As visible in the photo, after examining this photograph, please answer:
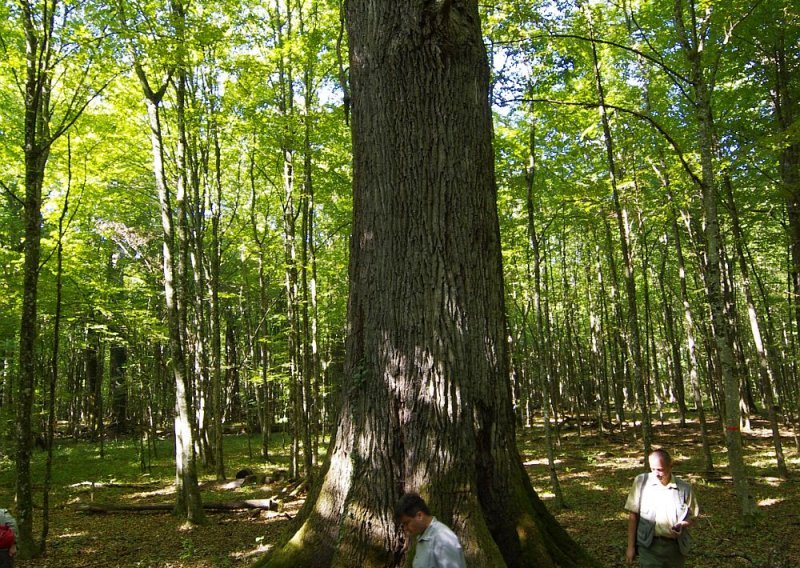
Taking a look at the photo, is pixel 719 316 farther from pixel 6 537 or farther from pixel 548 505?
pixel 6 537

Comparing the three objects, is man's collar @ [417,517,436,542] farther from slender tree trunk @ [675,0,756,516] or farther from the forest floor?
slender tree trunk @ [675,0,756,516]

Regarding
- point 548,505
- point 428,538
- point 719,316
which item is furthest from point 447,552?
point 548,505

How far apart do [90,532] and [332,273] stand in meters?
16.2

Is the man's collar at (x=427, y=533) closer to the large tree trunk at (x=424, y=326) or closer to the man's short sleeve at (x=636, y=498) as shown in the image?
the large tree trunk at (x=424, y=326)

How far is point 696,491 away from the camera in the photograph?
1064cm

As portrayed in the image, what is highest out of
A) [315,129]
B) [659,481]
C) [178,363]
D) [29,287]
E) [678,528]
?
[315,129]

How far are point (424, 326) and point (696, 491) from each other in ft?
32.8

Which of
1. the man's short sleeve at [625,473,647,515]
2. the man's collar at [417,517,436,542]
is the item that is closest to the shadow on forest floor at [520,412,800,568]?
the man's short sleeve at [625,473,647,515]

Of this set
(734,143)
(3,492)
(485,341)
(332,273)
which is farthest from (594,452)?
(3,492)

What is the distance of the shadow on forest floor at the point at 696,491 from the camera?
655cm

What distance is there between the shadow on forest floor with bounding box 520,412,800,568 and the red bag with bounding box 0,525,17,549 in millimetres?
6535

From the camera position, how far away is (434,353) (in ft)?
12.1

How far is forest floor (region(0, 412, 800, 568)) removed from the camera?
7137 millimetres

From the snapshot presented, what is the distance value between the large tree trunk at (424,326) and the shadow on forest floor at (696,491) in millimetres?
3034
